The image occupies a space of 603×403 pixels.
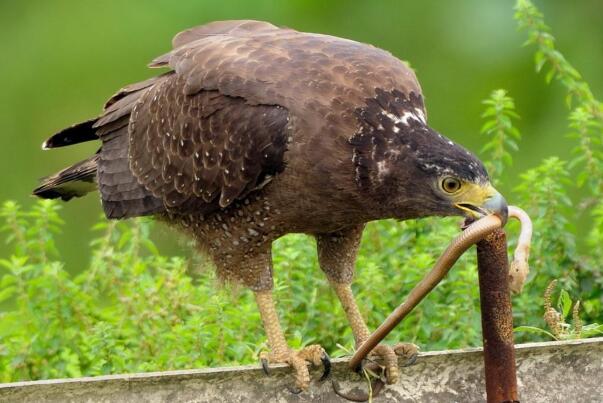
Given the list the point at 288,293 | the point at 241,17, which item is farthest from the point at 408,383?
the point at 241,17

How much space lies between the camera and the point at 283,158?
5.54 m

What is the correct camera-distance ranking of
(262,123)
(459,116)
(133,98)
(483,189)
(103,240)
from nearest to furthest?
(483,189) < (262,123) < (133,98) < (103,240) < (459,116)

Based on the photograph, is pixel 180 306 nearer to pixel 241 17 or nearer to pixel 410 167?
pixel 410 167

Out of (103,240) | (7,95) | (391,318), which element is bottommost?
(7,95)

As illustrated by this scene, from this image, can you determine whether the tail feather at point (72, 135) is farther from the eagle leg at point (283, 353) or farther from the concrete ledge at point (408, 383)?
the concrete ledge at point (408, 383)

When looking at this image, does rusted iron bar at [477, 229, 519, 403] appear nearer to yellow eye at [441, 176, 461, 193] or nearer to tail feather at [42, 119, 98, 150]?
yellow eye at [441, 176, 461, 193]

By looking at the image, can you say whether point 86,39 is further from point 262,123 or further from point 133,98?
point 262,123

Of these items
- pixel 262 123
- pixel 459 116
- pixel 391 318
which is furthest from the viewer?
pixel 459 116

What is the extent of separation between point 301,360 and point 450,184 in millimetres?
778

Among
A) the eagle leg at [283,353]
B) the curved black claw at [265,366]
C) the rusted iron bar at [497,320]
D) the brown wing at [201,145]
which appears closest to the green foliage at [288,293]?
the eagle leg at [283,353]

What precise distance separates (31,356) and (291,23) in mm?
3907

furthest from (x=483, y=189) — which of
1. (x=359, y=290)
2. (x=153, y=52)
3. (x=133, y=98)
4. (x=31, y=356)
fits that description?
(x=153, y=52)

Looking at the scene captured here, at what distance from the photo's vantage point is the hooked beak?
5066mm

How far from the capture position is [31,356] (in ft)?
21.4
